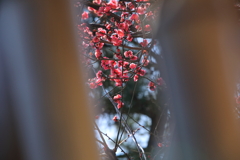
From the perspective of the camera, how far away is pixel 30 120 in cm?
26

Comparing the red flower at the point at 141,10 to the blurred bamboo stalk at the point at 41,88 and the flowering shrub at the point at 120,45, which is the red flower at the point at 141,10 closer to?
the flowering shrub at the point at 120,45

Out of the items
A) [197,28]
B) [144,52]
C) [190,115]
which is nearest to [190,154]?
[190,115]

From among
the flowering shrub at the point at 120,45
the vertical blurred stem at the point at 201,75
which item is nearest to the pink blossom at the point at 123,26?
the flowering shrub at the point at 120,45

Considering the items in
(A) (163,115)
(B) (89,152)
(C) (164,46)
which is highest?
(C) (164,46)

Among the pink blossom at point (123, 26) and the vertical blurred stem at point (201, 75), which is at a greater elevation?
the pink blossom at point (123, 26)

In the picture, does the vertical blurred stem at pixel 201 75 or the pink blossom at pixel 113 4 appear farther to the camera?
the pink blossom at pixel 113 4

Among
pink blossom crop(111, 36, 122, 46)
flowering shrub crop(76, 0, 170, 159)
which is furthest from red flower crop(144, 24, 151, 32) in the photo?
pink blossom crop(111, 36, 122, 46)

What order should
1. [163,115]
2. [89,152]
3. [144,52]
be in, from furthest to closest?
[163,115] < [144,52] < [89,152]

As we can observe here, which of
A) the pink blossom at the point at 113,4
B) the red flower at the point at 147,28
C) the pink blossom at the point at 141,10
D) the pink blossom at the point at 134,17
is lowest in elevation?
the red flower at the point at 147,28

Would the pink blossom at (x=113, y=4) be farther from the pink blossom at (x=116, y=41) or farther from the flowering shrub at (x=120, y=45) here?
the pink blossom at (x=116, y=41)

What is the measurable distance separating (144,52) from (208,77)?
785 mm

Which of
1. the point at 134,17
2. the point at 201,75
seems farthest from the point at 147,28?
the point at 201,75

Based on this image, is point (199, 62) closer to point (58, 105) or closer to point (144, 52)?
point (58, 105)

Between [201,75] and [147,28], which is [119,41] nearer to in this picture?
[147,28]
